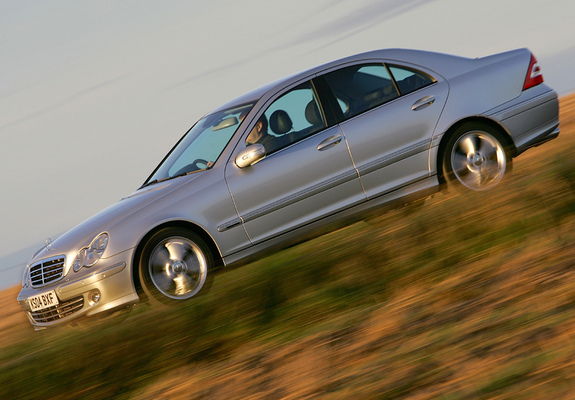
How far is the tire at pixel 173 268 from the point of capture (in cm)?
577

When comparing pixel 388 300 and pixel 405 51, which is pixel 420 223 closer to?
pixel 388 300

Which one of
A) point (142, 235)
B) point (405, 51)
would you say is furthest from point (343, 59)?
point (142, 235)

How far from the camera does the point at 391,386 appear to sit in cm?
352

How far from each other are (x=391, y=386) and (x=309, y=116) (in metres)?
3.42

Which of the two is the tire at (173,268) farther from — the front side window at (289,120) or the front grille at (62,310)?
the front side window at (289,120)

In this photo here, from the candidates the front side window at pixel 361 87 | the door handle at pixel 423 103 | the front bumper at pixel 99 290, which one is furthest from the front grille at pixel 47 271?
the door handle at pixel 423 103

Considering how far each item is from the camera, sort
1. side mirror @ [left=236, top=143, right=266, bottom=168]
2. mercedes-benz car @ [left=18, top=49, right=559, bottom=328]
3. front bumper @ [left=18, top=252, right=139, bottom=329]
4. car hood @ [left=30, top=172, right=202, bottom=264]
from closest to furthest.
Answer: front bumper @ [left=18, top=252, right=139, bottom=329], mercedes-benz car @ [left=18, top=49, right=559, bottom=328], car hood @ [left=30, top=172, right=202, bottom=264], side mirror @ [left=236, top=143, right=266, bottom=168]

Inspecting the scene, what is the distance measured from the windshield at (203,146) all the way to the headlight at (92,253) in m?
1.04

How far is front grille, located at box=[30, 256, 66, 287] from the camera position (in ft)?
19.5

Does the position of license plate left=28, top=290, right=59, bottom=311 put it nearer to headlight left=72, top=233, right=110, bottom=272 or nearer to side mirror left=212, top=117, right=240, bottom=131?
headlight left=72, top=233, right=110, bottom=272

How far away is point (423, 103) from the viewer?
260 inches

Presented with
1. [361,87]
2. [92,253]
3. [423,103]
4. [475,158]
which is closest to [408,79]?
[423,103]

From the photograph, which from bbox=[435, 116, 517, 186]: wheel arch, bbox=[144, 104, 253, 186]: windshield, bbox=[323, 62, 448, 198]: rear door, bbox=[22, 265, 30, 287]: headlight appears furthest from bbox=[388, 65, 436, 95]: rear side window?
bbox=[22, 265, 30, 287]: headlight

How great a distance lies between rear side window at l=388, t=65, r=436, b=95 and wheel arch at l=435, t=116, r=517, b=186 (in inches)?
19.2
